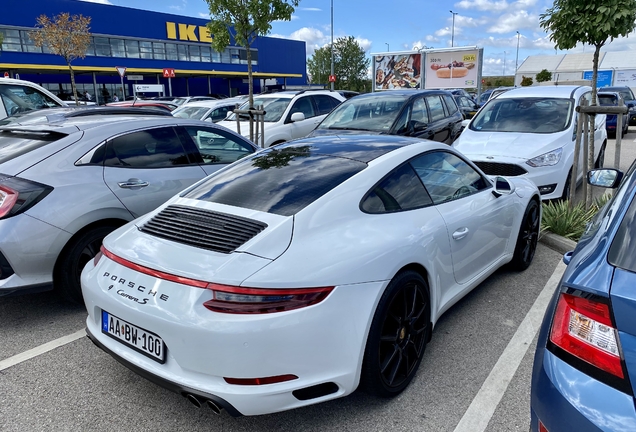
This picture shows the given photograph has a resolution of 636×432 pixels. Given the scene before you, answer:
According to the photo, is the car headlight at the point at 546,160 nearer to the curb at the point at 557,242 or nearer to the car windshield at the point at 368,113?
the curb at the point at 557,242

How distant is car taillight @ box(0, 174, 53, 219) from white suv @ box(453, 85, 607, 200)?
17.0 ft

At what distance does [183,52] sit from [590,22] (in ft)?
130

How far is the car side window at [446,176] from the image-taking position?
338cm

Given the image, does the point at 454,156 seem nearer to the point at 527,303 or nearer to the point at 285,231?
the point at 527,303

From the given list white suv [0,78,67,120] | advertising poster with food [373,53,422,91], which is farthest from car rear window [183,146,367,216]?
advertising poster with food [373,53,422,91]

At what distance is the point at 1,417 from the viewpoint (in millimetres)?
2670

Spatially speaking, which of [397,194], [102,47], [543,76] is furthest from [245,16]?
[543,76]

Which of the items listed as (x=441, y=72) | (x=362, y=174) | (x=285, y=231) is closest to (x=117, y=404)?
(x=285, y=231)

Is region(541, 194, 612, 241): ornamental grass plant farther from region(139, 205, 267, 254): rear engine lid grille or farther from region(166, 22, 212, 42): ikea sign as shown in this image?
region(166, 22, 212, 42): ikea sign


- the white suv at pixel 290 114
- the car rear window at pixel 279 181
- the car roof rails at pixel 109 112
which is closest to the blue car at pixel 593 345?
the car rear window at pixel 279 181

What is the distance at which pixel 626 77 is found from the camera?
46.0 meters

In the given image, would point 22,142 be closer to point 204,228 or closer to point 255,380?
point 204,228

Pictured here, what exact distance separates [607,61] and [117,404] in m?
72.0

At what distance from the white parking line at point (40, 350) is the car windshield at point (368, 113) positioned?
5.65 metres
